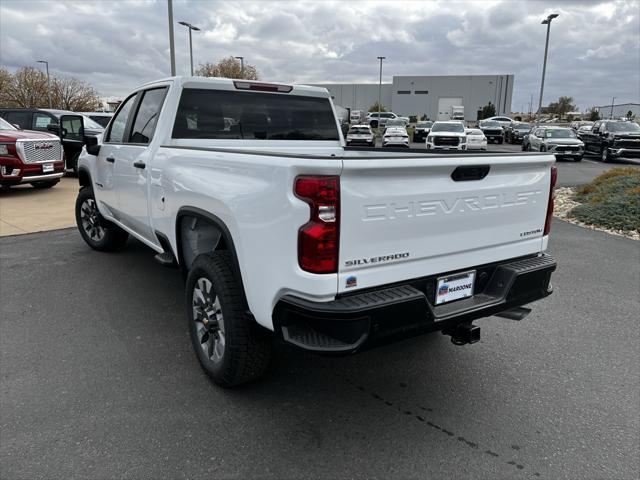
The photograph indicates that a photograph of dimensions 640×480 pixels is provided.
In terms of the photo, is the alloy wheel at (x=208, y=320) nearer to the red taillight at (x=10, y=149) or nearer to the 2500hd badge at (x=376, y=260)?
the 2500hd badge at (x=376, y=260)

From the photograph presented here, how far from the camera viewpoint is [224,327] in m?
2.96

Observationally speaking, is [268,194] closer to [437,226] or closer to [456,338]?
[437,226]

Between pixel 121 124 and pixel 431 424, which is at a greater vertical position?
pixel 121 124

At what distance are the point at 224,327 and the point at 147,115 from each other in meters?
2.47

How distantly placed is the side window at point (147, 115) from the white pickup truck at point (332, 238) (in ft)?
0.36

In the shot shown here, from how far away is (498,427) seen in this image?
2.93m

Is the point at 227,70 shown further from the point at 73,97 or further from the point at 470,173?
the point at 470,173

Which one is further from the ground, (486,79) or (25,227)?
(486,79)

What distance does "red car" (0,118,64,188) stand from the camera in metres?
10.4

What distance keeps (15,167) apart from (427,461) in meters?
11.0

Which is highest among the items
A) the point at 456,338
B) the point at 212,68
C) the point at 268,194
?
the point at 212,68

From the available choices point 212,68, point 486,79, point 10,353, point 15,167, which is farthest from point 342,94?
point 10,353

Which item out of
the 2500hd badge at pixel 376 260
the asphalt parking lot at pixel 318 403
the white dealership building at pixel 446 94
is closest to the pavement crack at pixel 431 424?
the asphalt parking lot at pixel 318 403

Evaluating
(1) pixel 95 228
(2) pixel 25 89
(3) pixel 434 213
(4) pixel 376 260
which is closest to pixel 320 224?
(4) pixel 376 260
